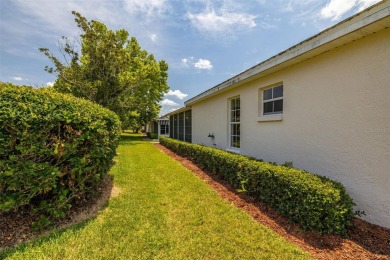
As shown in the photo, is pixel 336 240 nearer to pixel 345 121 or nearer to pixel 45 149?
pixel 345 121

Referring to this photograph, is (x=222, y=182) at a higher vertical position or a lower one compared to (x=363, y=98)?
lower

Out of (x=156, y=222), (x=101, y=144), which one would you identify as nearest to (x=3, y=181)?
(x=101, y=144)

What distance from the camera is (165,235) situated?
3014 mm

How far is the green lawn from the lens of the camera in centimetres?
256

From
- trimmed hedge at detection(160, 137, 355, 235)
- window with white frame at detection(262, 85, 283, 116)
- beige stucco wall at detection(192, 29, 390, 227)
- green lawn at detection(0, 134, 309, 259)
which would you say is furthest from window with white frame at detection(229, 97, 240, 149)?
green lawn at detection(0, 134, 309, 259)

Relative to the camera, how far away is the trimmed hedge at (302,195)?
2938mm

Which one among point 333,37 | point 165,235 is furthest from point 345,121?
point 165,235

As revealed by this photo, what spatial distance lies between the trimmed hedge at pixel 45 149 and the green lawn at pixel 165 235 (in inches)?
25.6

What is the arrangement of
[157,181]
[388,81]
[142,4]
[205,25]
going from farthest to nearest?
[205,25]
[142,4]
[157,181]
[388,81]

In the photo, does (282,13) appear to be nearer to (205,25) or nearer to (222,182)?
(205,25)

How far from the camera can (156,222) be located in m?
3.43

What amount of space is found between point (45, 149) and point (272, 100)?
579 cm

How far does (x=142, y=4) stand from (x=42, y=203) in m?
7.53

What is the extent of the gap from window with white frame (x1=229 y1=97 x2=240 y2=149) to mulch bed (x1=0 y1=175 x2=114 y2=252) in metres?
5.67
